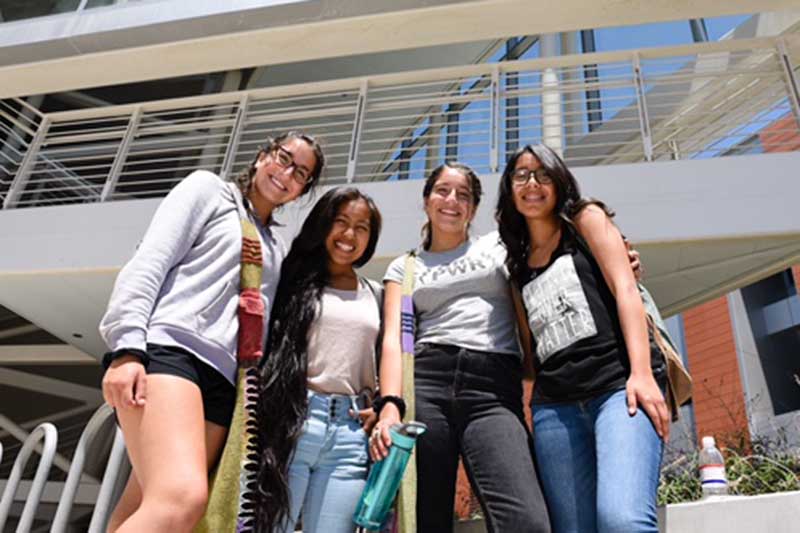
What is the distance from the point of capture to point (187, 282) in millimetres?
1643

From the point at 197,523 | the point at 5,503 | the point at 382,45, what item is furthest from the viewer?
the point at 382,45

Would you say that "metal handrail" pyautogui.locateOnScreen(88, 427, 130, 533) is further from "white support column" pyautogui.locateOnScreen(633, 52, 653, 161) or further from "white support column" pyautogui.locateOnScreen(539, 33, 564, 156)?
"white support column" pyautogui.locateOnScreen(539, 33, 564, 156)

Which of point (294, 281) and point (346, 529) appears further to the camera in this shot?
point (294, 281)

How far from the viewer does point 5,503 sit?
9.19 ft

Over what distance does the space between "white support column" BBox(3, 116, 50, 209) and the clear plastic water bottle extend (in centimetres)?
577

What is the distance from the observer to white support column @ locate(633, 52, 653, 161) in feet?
15.1

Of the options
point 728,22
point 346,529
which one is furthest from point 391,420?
point 728,22

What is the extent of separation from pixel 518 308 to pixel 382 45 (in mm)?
4288

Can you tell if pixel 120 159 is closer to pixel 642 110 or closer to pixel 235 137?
pixel 235 137

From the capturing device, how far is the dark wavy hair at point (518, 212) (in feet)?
6.58

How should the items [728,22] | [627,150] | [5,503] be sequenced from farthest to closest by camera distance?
[728,22]
[627,150]
[5,503]

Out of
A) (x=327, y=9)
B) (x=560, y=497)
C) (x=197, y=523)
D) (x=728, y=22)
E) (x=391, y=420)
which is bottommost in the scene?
(x=197, y=523)

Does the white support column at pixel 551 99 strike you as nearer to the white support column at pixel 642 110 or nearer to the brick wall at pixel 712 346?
the white support column at pixel 642 110

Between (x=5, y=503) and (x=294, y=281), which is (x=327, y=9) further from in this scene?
(x=5, y=503)
